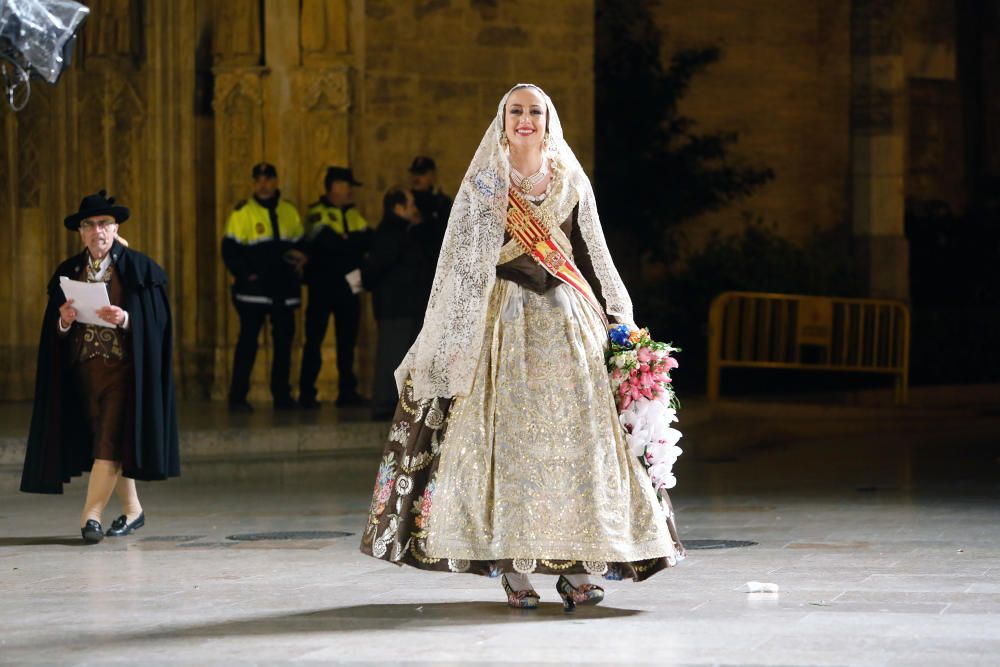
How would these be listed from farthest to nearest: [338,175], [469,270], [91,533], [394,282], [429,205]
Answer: [338,175], [429,205], [394,282], [91,533], [469,270]

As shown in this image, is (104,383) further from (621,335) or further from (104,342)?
(621,335)

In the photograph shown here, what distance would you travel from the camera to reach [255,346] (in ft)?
50.6

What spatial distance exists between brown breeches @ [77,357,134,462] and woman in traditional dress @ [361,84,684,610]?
2853 mm

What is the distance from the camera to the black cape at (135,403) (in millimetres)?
9836

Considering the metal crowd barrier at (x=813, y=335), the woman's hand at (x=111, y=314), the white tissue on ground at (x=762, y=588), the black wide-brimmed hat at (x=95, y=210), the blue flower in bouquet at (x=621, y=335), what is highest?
the black wide-brimmed hat at (x=95, y=210)

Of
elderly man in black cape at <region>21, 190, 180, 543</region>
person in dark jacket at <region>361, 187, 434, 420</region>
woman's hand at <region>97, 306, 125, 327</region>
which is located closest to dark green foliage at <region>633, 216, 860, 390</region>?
A: person in dark jacket at <region>361, 187, 434, 420</region>

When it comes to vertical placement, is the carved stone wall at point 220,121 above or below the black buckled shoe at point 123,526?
above

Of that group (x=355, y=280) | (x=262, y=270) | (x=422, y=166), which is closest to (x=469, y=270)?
(x=355, y=280)

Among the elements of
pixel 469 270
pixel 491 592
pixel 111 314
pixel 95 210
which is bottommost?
pixel 491 592

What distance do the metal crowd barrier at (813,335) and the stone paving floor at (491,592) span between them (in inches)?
233

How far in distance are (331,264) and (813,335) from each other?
200 inches

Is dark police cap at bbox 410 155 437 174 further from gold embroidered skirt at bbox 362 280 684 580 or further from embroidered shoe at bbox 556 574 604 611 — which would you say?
embroidered shoe at bbox 556 574 604 611

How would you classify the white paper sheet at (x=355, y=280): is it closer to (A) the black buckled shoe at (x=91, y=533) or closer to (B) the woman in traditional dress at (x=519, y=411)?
(A) the black buckled shoe at (x=91, y=533)

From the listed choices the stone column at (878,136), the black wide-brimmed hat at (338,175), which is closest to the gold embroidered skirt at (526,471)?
the black wide-brimmed hat at (338,175)
